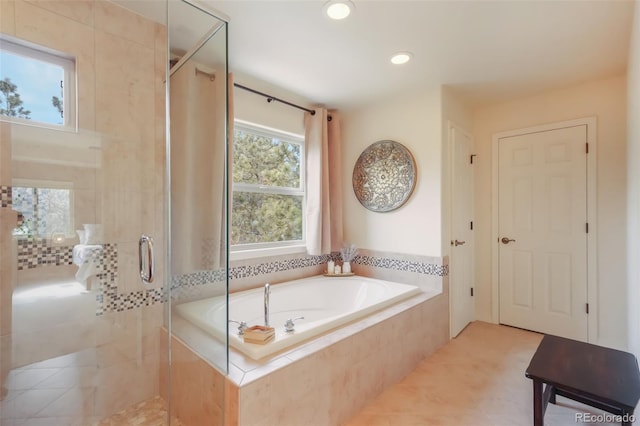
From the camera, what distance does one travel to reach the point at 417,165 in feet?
9.21

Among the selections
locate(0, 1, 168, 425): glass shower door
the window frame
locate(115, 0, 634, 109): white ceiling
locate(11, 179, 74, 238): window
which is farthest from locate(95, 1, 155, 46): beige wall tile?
locate(11, 179, 74, 238): window

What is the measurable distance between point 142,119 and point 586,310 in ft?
12.6

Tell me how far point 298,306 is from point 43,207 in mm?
1878

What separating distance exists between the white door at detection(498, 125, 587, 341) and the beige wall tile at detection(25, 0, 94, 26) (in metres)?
3.49

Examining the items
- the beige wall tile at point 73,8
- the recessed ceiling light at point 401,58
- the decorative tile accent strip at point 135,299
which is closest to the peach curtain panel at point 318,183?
the recessed ceiling light at point 401,58

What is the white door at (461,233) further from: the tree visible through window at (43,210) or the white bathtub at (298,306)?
the tree visible through window at (43,210)

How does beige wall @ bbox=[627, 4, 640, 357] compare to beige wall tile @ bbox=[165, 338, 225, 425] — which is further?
beige wall @ bbox=[627, 4, 640, 357]

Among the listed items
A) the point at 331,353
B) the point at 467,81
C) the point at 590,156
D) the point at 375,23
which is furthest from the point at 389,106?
the point at 331,353

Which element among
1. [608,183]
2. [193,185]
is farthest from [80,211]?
[608,183]

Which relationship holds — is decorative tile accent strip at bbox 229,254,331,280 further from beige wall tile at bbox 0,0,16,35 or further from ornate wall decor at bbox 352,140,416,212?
beige wall tile at bbox 0,0,16,35

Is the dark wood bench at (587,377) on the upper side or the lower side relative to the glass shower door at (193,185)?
lower

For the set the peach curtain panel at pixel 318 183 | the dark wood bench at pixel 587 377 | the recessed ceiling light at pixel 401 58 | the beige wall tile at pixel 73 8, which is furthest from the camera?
the peach curtain panel at pixel 318 183

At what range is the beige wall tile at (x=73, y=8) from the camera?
153cm

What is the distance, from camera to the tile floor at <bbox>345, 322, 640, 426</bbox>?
1711mm
